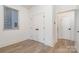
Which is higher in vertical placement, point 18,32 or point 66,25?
point 66,25

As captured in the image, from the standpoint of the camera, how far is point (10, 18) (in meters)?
1.86

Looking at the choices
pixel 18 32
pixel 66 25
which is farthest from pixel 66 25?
pixel 18 32

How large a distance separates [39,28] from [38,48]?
0.33m

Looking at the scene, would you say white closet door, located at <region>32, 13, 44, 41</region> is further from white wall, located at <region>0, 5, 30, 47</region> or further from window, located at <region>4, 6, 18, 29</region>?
window, located at <region>4, 6, 18, 29</region>

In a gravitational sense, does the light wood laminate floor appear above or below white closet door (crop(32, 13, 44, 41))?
below

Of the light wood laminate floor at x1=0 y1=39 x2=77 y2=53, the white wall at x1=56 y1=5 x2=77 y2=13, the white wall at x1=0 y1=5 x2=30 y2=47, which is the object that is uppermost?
the white wall at x1=56 y1=5 x2=77 y2=13

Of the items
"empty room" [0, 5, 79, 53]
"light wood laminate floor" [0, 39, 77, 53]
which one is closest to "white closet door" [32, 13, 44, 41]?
"empty room" [0, 5, 79, 53]

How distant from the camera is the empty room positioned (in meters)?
1.82

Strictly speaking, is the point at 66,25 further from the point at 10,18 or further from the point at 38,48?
the point at 10,18

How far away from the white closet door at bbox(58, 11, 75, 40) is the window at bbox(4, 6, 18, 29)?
722 mm

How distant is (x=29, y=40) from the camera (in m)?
1.89
